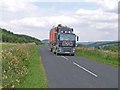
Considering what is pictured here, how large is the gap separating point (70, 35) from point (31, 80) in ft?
95.7

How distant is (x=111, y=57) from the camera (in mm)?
38219

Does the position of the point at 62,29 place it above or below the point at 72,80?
above

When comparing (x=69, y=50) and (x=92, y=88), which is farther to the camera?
(x=69, y=50)

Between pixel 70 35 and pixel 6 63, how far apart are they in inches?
1117

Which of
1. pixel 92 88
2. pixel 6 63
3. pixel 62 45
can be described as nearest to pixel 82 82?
pixel 92 88

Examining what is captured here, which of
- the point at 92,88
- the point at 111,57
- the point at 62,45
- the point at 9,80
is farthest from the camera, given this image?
Answer: the point at 62,45

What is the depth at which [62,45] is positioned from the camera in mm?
46562

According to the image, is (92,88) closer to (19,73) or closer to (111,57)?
(19,73)

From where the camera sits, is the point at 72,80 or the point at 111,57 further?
the point at 111,57

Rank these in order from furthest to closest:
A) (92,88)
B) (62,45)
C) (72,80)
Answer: (62,45)
(72,80)
(92,88)

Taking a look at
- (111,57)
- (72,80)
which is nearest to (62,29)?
(111,57)

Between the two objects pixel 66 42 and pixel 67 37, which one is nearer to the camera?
pixel 66 42

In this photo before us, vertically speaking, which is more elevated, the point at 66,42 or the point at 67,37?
the point at 67,37

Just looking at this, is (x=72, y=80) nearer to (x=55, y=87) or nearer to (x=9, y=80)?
(x=55, y=87)
